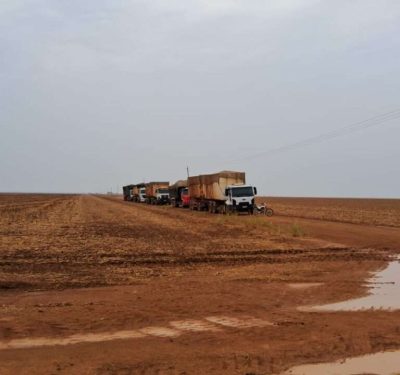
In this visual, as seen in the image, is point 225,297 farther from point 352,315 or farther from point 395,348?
point 395,348

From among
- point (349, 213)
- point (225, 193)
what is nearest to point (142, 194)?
point (349, 213)

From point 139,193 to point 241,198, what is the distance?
59444 mm

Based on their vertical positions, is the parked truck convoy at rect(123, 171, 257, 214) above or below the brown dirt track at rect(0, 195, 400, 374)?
above

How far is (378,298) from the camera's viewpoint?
12.0 m

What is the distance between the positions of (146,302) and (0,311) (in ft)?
8.41

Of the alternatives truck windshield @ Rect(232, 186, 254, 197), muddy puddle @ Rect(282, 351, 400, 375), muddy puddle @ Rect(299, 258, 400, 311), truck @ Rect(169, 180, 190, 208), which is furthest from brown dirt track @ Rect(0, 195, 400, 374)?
truck @ Rect(169, 180, 190, 208)

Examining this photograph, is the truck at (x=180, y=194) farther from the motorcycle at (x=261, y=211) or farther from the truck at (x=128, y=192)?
the truck at (x=128, y=192)

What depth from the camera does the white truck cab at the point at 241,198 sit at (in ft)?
160

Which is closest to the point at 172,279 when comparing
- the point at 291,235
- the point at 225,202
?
the point at 291,235

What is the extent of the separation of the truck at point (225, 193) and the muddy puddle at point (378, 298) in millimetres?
33052

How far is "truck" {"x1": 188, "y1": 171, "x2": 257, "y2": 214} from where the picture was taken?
48.9 m

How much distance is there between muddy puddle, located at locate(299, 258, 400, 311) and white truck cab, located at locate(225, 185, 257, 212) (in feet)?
108

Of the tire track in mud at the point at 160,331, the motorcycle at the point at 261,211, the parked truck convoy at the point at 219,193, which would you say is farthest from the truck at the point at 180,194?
the tire track in mud at the point at 160,331

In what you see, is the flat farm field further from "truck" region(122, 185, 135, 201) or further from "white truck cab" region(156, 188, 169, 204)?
"truck" region(122, 185, 135, 201)
